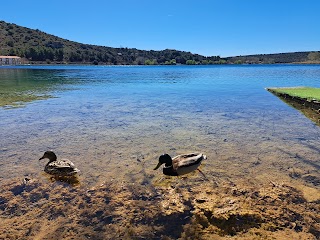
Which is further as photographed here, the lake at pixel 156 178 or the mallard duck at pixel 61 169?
the mallard duck at pixel 61 169

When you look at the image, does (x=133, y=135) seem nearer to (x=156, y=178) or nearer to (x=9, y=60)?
(x=156, y=178)

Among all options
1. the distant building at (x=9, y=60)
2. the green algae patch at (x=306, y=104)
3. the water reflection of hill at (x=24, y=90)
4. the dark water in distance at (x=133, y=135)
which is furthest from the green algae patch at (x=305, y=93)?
the distant building at (x=9, y=60)

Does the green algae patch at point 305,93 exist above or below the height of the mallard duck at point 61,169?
above

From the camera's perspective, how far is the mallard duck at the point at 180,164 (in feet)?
26.3

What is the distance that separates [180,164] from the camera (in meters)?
8.02

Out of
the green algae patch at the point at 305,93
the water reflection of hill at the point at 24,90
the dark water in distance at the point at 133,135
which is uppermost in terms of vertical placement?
the green algae patch at the point at 305,93

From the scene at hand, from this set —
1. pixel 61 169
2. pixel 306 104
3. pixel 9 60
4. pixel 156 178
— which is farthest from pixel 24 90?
pixel 9 60

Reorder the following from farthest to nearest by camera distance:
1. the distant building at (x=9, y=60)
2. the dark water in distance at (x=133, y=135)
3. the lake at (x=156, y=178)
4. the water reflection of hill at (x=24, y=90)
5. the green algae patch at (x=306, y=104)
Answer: the distant building at (x=9, y=60)
the water reflection of hill at (x=24, y=90)
the green algae patch at (x=306, y=104)
the dark water in distance at (x=133, y=135)
the lake at (x=156, y=178)

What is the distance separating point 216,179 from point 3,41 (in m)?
214

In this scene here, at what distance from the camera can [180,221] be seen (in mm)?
5938

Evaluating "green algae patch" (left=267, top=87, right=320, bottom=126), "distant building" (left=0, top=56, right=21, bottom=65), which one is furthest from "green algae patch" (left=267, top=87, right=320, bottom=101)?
"distant building" (left=0, top=56, right=21, bottom=65)

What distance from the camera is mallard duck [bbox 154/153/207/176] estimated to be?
8008 millimetres

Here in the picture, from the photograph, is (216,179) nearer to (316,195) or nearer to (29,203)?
(316,195)

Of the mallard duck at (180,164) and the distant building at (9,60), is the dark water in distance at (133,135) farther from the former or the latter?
the distant building at (9,60)
